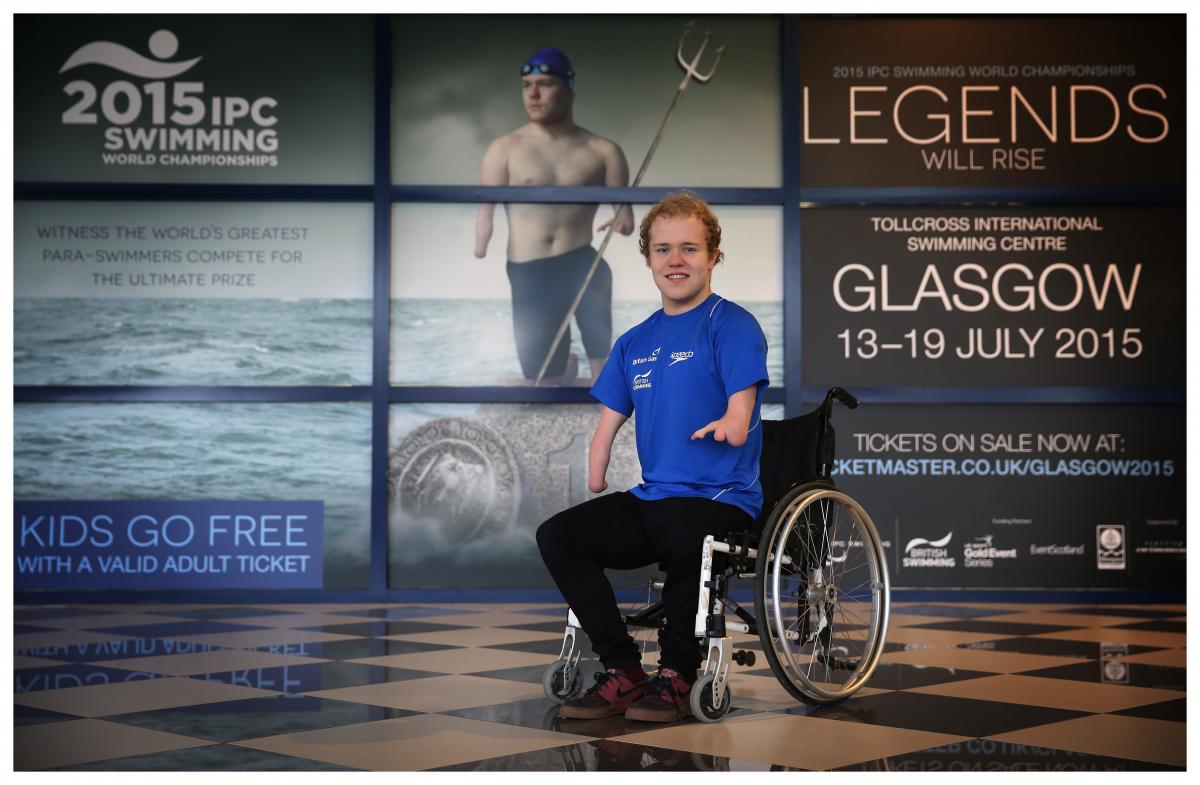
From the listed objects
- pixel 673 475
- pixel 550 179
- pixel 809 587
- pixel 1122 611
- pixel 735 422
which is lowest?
pixel 1122 611

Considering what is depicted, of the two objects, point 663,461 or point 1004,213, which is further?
point 1004,213

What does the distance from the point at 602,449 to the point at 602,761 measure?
33.1 inches

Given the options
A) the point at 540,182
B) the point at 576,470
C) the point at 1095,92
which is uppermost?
the point at 1095,92

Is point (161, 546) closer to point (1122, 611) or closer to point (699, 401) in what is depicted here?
point (699, 401)

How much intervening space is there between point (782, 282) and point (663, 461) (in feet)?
9.08

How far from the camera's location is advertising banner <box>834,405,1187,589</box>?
5.20 meters

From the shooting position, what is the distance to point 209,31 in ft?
17.5

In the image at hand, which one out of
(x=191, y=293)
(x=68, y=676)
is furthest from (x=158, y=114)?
(x=68, y=676)

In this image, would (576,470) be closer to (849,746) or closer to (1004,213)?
(1004,213)

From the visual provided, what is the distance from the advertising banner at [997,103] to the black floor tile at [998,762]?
3.47m

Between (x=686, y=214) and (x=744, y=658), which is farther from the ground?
(x=686, y=214)

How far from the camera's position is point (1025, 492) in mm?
5234

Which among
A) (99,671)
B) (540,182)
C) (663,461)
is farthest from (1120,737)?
(540,182)
